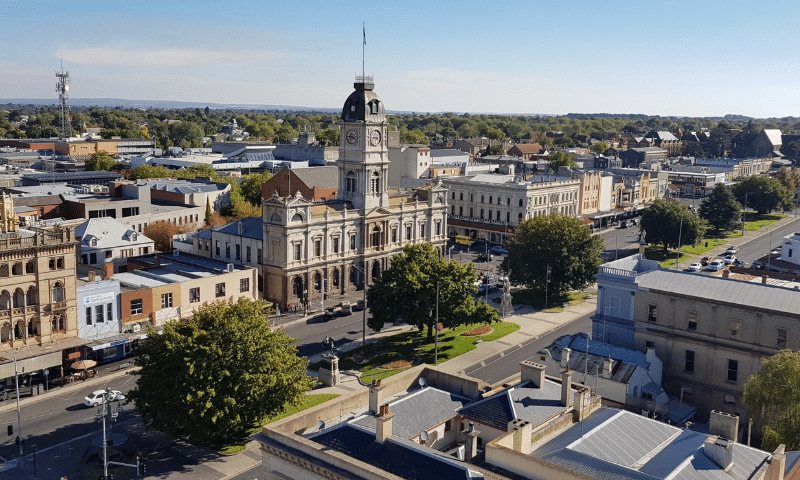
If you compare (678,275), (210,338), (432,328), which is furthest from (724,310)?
(210,338)

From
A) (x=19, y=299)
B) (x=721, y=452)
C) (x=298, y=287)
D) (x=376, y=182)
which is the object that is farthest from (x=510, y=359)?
(x=19, y=299)

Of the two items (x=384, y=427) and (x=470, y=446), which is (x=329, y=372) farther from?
(x=470, y=446)

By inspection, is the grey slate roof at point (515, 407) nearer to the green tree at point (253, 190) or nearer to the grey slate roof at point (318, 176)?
the grey slate roof at point (318, 176)

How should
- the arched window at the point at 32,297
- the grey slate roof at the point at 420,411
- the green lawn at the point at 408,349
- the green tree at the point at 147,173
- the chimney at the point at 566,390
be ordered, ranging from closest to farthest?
the grey slate roof at the point at 420,411 < the chimney at the point at 566,390 < the arched window at the point at 32,297 < the green lawn at the point at 408,349 < the green tree at the point at 147,173

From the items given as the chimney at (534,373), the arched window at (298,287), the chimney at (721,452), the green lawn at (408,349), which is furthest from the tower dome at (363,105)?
the chimney at (721,452)

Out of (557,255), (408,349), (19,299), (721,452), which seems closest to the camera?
(721,452)

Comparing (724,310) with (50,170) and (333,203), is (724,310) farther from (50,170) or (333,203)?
(50,170)
